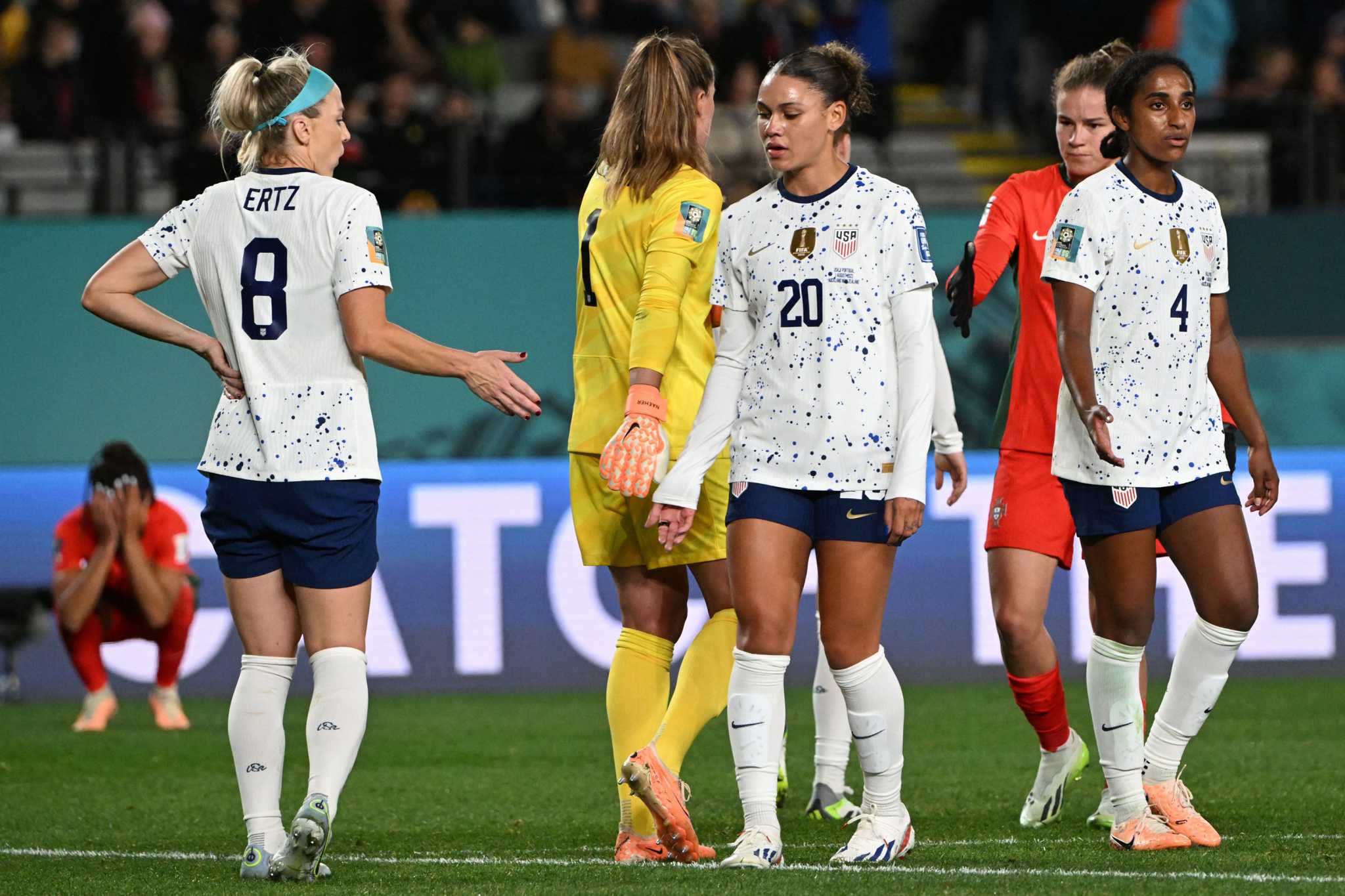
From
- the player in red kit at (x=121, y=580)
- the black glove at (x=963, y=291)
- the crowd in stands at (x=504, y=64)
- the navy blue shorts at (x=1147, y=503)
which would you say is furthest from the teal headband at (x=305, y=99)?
the crowd in stands at (x=504, y=64)

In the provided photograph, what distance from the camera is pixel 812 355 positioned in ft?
15.5

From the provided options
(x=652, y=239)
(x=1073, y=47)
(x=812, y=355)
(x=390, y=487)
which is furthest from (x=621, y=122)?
(x=1073, y=47)

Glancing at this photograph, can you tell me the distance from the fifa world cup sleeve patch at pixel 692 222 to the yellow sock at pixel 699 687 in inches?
39.3

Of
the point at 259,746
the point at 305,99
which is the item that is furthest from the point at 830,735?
the point at 305,99

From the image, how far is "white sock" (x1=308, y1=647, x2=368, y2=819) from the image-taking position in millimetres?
4617

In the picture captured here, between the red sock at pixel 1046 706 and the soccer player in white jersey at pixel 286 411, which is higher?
the soccer player in white jersey at pixel 286 411

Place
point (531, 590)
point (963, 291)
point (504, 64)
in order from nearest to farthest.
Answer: point (963, 291) < point (531, 590) < point (504, 64)

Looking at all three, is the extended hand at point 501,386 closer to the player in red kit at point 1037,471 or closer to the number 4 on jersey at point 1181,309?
the number 4 on jersey at point 1181,309

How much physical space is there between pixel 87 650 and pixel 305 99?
5.18 m

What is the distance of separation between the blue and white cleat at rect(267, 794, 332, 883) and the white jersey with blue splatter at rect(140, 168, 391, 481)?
0.77 meters

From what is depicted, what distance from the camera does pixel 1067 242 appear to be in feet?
16.1

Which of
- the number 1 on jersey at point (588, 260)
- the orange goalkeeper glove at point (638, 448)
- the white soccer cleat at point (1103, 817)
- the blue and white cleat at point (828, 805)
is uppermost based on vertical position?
the number 1 on jersey at point (588, 260)

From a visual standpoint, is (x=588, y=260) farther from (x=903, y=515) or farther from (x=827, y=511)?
(x=903, y=515)

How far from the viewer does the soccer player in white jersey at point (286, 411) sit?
15.2ft
